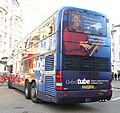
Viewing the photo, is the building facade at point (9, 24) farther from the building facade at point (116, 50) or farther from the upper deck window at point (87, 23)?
the upper deck window at point (87, 23)

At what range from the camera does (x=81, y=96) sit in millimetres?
9312

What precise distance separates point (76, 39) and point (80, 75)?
4.34 feet

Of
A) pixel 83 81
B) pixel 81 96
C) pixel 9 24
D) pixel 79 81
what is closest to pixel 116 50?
pixel 9 24

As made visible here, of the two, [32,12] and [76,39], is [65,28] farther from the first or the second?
[32,12]

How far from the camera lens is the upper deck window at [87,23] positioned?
962 cm

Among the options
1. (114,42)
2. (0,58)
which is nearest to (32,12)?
(0,58)

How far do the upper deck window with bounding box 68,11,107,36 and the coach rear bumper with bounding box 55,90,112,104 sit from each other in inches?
89.0

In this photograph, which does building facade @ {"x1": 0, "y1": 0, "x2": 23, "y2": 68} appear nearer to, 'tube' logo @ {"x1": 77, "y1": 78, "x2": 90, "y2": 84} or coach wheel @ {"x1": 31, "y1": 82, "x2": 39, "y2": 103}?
coach wheel @ {"x1": 31, "y1": 82, "x2": 39, "y2": 103}

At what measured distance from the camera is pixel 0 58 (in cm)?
4062

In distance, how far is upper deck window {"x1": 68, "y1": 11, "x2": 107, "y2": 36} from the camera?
379 inches

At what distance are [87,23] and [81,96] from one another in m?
2.77

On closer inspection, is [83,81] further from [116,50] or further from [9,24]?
[116,50]

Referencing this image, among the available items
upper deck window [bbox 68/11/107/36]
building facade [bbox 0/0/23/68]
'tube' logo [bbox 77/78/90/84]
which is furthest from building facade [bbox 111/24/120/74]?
'tube' logo [bbox 77/78/90/84]

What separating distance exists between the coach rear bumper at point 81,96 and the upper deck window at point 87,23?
2.26 m
